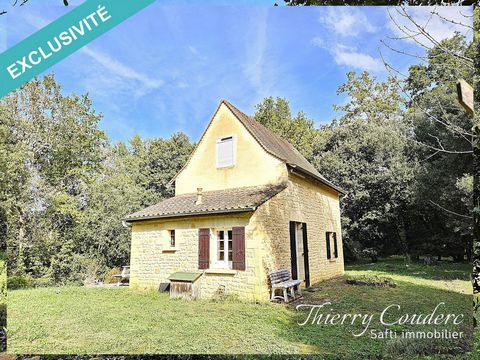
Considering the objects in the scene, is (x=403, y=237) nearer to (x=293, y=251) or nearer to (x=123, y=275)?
(x=293, y=251)

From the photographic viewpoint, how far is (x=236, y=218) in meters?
5.61

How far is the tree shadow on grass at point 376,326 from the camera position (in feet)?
12.3

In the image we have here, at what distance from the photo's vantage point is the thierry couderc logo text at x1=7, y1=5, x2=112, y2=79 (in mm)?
3834

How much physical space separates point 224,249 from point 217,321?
1312 millimetres

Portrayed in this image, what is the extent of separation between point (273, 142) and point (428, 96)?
2443mm

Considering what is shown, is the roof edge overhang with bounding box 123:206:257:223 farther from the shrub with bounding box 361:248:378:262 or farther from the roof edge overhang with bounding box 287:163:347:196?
the shrub with bounding box 361:248:378:262

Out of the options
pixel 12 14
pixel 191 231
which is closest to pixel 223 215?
pixel 191 231

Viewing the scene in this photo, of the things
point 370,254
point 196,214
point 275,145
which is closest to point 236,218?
point 196,214

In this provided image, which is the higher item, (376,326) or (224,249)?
(224,249)

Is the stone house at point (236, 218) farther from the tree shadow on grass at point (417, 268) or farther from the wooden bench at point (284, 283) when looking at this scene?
the tree shadow on grass at point (417, 268)

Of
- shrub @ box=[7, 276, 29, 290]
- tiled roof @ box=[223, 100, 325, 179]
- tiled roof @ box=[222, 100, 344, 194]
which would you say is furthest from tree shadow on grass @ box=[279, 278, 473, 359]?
shrub @ box=[7, 276, 29, 290]

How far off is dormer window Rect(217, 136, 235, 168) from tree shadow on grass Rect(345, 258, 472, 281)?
9.65 feet

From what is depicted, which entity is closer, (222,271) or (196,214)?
(222,271)

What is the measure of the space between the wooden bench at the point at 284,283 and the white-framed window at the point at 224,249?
0.79m
